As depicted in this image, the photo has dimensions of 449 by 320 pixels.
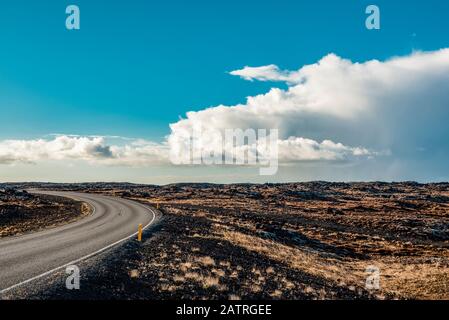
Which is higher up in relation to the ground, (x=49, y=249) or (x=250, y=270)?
(x=49, y=249)

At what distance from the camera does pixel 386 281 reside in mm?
23734

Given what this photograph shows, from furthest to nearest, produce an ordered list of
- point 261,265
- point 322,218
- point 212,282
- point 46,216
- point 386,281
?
point 322,218 < point 46,216 < point 386,281 < point 261,265 < point 212,282

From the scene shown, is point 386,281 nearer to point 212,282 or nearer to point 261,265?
point 261,265

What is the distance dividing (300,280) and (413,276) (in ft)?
35.1

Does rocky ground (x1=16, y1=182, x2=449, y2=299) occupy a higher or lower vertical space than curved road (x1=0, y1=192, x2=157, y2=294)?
lower

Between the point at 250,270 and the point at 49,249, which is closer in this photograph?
the point at 250,270

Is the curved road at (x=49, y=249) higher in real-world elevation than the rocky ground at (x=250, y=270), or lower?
higher
